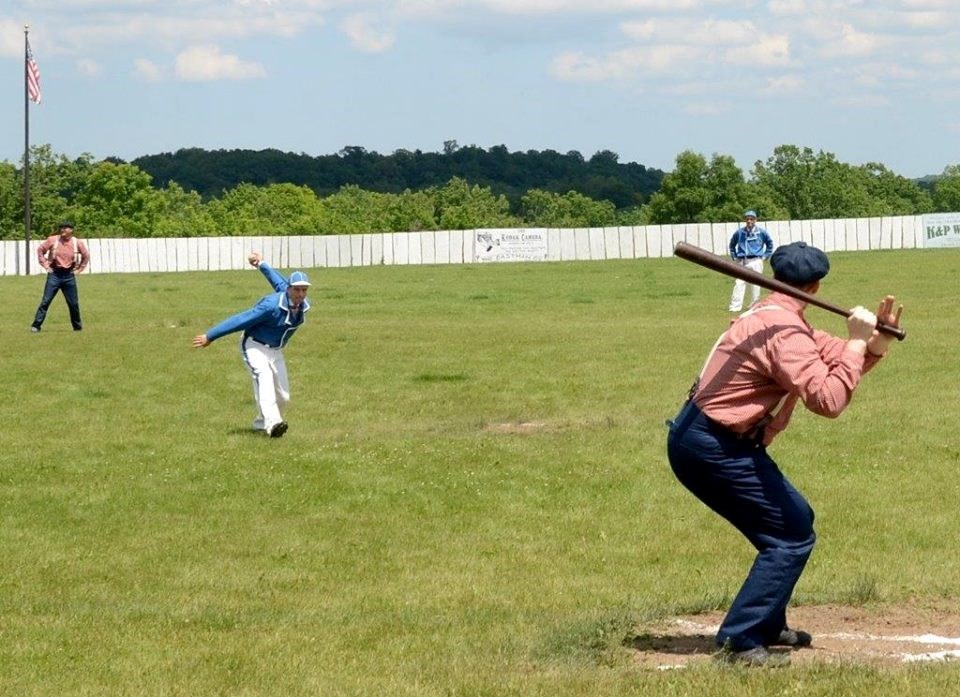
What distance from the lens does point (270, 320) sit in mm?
17938

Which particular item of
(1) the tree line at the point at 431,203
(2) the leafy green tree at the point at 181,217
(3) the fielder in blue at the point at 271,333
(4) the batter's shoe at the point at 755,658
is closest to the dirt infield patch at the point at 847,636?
(4) the batter's shoe at the point at 755,658

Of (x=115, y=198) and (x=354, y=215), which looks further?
(x=354, y=215)

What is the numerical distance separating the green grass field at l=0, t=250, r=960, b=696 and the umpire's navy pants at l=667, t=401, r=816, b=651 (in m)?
0.47

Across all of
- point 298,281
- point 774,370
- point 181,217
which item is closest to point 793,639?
point 774,370

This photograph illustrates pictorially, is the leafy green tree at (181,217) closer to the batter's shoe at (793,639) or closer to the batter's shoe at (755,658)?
the batter's shoe at (793,639)

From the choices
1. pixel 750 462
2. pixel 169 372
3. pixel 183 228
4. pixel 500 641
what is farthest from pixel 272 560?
pixel 183 228

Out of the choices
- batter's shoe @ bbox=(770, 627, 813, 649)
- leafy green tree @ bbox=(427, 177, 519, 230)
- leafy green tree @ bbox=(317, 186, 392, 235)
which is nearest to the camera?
batter's shoe @ bbox=(770, 627, 813, 649)

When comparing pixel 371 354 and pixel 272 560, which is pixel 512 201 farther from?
pixel 272 560

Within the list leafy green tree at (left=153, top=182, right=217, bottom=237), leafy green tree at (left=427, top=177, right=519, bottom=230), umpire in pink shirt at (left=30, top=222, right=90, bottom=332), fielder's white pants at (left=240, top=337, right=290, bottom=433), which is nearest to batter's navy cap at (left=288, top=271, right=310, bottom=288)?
fielder's white pants at (left=240, top=337, right=290, bottom=433)

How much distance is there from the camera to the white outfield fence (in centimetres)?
6650

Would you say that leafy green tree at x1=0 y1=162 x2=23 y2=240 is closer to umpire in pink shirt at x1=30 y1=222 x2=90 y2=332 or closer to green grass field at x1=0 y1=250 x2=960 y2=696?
umpire in pink shirt at x1=30 y1=222 x2=90 y2=332

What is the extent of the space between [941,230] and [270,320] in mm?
52649

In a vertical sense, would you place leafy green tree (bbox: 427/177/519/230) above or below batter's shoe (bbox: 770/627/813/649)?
above

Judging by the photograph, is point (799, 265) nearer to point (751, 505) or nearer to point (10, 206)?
point (751, 505)
